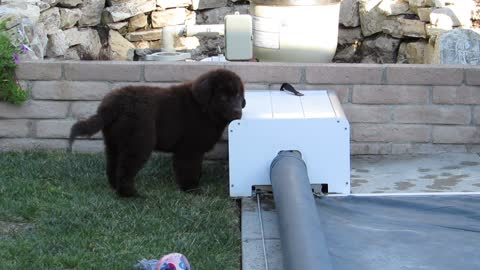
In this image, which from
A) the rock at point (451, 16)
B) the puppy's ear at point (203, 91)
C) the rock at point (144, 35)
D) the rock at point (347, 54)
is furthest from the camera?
the rock at point (347, 54)

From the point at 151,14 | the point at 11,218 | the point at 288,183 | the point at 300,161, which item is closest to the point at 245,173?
the point at 300,161

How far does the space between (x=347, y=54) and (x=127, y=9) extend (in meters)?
2.73

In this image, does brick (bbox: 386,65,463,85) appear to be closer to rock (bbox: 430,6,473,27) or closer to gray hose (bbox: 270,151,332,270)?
gray hose (bbox: 270,151,332,270)

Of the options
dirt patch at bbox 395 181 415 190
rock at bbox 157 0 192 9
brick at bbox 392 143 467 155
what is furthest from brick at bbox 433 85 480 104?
rock at bbox 157 0 192 9

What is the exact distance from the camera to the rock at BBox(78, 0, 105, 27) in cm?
869

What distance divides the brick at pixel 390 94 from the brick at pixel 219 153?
106cm

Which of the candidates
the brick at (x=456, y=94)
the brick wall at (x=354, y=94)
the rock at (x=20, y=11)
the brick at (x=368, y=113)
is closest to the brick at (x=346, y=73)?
the brick wall at (x=354, y=94)

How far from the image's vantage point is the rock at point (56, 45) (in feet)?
25.1

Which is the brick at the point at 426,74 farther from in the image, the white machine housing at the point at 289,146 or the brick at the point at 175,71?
the brick at the point at 175,71

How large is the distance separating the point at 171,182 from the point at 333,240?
1702 mm

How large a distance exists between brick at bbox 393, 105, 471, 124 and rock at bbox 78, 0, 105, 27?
420cm

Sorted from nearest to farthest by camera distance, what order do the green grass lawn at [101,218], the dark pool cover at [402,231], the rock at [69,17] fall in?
the dark pool cover at [402,231] → the green grass lawn at [101,218] → the rock at [69,17]

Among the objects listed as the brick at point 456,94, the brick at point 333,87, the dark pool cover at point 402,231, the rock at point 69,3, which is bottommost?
the dark pool cover at point 402,231

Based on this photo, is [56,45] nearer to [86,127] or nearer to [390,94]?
[86,127]
